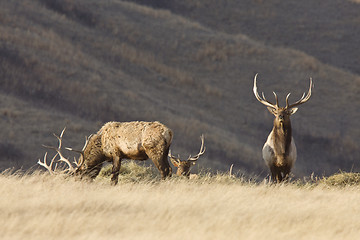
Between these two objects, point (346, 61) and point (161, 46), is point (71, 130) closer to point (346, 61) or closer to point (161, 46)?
point (161, 46)

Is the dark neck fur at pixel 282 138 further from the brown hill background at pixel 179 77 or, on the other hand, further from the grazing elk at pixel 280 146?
the brown hill background at pixel 179 77

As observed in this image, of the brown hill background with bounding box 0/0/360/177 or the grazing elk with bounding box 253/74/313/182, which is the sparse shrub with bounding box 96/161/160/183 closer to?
the grazing elk with bounding box 253/74/313/182

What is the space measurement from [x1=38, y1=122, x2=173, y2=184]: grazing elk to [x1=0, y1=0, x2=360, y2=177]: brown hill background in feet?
60.6

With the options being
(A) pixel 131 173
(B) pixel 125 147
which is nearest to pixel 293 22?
(A) pixel 131 173

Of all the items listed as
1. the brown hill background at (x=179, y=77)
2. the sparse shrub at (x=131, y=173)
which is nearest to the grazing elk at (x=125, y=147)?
the sparse shrub at (x=131, y=173)

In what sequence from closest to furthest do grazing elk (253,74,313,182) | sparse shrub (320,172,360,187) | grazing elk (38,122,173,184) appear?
grazing elk (38,122,173,184)
grazing elk (253,74,313,182)
sparse shrub (320,172,360,187)

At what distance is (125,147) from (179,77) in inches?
1476

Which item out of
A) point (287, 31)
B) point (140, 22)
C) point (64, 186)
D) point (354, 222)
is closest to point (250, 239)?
point (354, 222)

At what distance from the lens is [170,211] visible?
9.26 meters

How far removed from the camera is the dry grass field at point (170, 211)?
825cm

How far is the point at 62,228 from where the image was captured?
8.27m

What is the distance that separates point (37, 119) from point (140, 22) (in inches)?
923

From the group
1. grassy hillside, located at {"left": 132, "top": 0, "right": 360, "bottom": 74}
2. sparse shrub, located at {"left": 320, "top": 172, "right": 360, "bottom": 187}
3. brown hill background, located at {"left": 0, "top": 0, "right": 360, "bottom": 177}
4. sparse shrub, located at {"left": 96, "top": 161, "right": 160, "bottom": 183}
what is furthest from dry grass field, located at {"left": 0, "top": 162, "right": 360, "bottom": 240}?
grassy hillside, located at {"left": 132, "top": 0, "right": 360, "bottom": 74}

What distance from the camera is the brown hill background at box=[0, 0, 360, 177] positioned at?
38.2 meters
